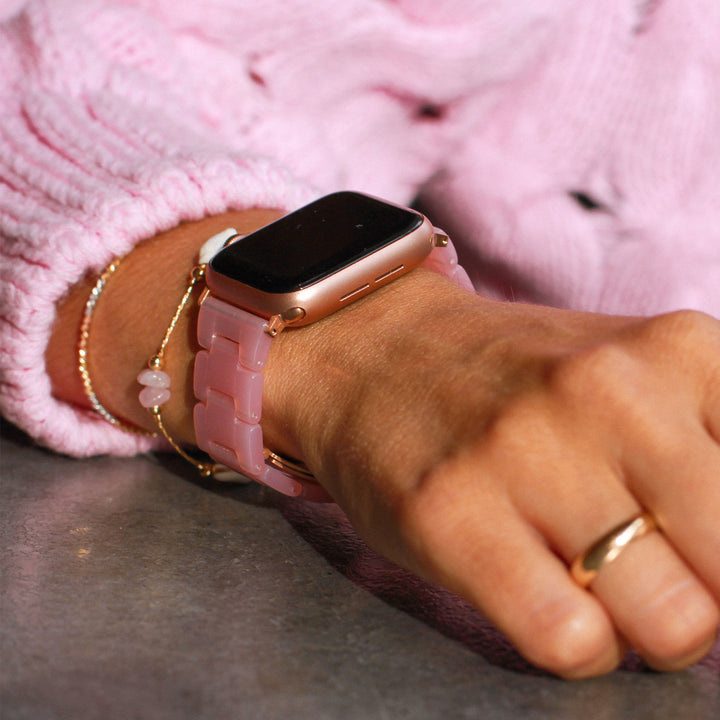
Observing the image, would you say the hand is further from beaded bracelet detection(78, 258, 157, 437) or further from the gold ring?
beaded bracelet detection(78, 258, 157, 437)

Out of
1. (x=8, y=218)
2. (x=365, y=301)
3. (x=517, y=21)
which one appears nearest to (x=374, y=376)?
(x=365, y=301)

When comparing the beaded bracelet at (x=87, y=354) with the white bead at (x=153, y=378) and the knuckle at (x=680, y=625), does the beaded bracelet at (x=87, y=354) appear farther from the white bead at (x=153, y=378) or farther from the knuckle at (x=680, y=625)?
the knuckle at (x=680, y=625)

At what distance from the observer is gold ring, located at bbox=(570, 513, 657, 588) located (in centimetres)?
34

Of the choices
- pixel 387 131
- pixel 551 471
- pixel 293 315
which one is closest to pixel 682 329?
pixel 551 471

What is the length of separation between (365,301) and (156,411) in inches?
6.3

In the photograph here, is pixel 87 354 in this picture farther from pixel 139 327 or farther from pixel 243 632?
pixel 243 632

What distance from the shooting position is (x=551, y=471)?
0.36 metres

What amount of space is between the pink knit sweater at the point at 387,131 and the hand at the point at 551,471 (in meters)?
0.23

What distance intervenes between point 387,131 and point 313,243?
0.31 metres

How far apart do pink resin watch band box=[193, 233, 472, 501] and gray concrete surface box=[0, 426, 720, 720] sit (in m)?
0.03

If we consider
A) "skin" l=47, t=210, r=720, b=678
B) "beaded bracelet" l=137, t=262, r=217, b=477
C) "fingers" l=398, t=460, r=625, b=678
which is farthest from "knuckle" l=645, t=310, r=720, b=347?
"beaded bracelet" l=137, t=262, r=217, b=477

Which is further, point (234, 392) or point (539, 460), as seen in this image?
point (234, 392)

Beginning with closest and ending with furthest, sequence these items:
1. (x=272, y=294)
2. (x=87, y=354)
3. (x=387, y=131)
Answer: (x=272, y=294)
(x=87, y=354)
(x=387, y=131)

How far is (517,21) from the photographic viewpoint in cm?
72
